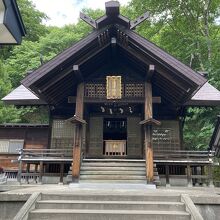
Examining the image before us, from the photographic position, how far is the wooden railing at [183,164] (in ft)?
39.7

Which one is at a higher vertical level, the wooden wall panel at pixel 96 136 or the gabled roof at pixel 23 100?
the gabled roof at pixel 23 100

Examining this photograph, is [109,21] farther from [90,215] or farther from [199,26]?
[199,26]

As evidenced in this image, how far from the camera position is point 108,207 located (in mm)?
6324

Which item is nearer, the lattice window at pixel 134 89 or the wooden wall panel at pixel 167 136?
the lattice window at pixel 134 89

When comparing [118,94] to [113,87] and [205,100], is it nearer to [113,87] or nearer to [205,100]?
[113,87]

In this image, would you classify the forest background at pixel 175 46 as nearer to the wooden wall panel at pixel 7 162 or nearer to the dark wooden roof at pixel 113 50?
the wooden wall panel at pixel 7 162

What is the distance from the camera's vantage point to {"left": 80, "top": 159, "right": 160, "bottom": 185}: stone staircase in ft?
35.1

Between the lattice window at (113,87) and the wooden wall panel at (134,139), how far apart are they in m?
2.86

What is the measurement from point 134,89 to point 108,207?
668 centimetres

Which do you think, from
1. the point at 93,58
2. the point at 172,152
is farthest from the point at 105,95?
the point at 172,152

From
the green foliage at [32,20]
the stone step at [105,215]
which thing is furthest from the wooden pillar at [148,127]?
the green foliage at [32,20]

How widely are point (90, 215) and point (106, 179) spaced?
16.0ft

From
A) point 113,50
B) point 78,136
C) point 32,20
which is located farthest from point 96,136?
point 32,20

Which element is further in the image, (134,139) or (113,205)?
(134,139)
